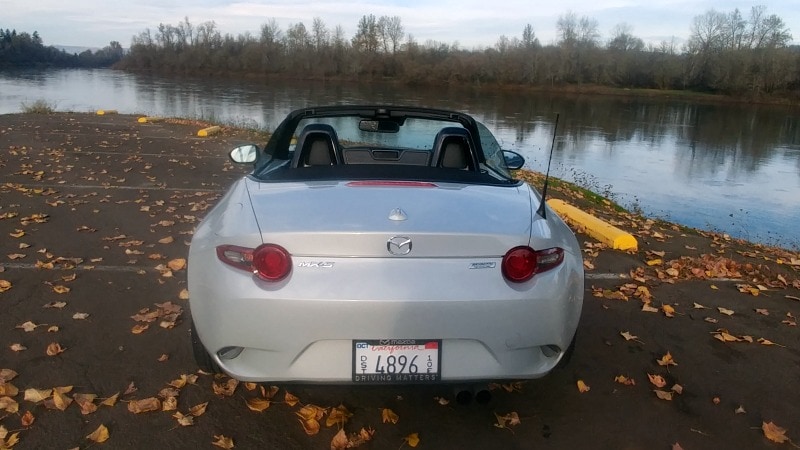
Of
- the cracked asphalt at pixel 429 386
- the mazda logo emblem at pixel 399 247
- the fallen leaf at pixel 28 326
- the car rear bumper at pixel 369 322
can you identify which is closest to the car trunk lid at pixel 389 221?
the mazda logo emblem at pixel 399 247

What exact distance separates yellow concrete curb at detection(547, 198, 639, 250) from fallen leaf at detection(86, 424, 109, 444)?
5.37 meters

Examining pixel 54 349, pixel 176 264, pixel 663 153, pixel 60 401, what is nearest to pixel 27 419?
pixel 60 401

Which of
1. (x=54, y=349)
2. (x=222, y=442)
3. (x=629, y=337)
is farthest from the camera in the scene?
(x=629, y=337)

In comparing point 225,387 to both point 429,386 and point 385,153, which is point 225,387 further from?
point 385,153

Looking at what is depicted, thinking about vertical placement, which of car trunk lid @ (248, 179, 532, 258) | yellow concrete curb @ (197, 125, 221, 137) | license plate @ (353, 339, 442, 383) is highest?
car trunk lid @ (248, 179, 532, 258)

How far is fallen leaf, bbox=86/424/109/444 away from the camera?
9.02 ft

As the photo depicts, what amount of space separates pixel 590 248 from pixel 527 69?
274ft

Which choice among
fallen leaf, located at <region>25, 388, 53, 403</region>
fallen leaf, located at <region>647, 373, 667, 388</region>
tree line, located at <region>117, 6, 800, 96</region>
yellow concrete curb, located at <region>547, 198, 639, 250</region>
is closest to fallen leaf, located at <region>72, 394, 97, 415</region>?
fallen leaf, located at <region>25, 388, 53, 403</region>

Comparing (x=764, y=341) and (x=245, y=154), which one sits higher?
(x=245, y=154)

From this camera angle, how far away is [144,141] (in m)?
15.8

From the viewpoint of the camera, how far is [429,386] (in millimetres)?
2861

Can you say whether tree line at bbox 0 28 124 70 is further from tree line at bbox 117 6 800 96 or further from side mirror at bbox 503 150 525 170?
side mirror at bbox 503 150 525 170

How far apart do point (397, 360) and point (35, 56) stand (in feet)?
473

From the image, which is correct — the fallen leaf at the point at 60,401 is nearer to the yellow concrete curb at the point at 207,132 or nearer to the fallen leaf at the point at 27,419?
the fallen leaf at the point at 27,419
